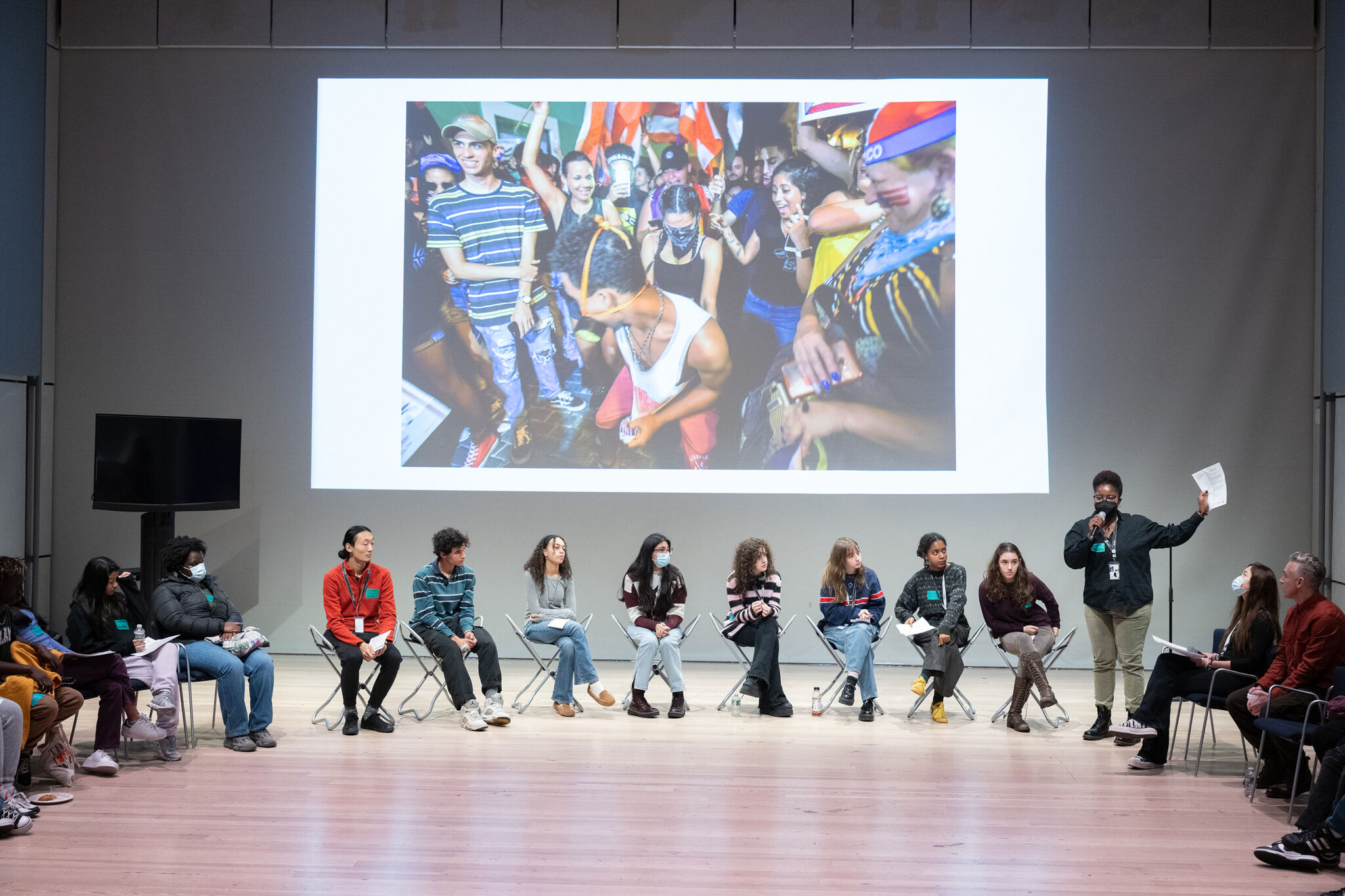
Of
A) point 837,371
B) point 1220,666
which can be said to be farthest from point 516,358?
point 1220,666

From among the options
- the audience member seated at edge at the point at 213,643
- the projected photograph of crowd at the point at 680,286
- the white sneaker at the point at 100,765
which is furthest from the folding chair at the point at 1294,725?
the white sneaker at the point at 100,765

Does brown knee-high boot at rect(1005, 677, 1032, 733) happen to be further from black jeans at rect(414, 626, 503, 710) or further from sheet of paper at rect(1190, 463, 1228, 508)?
black jeans at rect(414, 626, 503, 710)

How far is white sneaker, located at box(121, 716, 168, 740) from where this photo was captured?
4.61 meters

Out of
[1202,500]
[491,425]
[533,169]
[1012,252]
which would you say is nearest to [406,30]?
[533,169]

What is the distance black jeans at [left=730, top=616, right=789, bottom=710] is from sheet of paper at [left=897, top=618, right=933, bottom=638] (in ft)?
2.27

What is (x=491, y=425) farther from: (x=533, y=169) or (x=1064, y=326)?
(x=1064, y=326)

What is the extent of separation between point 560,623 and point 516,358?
2332 millimetres

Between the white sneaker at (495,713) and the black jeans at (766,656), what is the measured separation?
1.37 m

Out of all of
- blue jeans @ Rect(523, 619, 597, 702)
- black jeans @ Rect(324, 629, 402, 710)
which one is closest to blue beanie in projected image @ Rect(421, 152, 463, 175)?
blue jeans @ Rect(523, 619, 597, 702)

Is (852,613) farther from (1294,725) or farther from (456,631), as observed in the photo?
(1294,725)

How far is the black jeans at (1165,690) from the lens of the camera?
15.5 feet

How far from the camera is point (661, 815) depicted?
13.1ft

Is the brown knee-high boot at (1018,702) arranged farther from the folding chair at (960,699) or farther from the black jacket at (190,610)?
the black jacket at (190,610)

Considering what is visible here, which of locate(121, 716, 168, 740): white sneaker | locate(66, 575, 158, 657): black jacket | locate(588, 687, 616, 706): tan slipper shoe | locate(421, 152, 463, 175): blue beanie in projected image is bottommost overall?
locate(588, 687, 616, 706): tan slipper shoe
